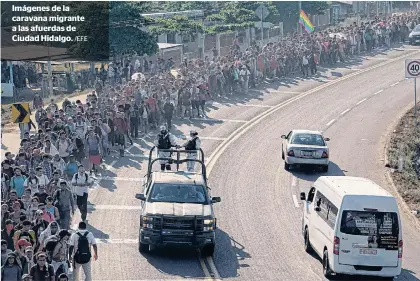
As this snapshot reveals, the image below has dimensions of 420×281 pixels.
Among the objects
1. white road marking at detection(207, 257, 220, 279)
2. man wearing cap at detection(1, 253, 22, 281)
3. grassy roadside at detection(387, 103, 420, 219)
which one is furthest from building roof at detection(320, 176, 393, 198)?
man wearing cap at detection(1, 253, 22, 281)

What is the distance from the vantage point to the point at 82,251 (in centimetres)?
2048

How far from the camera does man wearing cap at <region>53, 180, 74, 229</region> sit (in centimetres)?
2390

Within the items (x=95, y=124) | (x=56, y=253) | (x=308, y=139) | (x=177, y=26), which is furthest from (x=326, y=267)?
(x=177, y=26)

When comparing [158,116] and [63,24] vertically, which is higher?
[63,24]

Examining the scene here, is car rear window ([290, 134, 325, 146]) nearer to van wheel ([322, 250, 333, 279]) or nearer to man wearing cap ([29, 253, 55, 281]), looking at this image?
van wheel ([322, 250, 333, 279])

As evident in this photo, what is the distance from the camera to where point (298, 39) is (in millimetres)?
58125

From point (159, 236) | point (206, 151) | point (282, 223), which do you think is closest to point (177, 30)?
point (206, 151)

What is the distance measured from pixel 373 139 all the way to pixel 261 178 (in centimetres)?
861

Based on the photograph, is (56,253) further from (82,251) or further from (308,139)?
(308,139)

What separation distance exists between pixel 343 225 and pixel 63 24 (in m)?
32.5

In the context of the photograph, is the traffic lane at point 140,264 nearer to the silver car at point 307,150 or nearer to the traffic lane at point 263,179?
the traffic lane at point 263,179

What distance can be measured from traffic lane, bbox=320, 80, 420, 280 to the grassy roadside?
44cm

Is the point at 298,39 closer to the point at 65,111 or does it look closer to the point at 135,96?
the point at 135,96

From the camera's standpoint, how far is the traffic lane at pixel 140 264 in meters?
22.1
